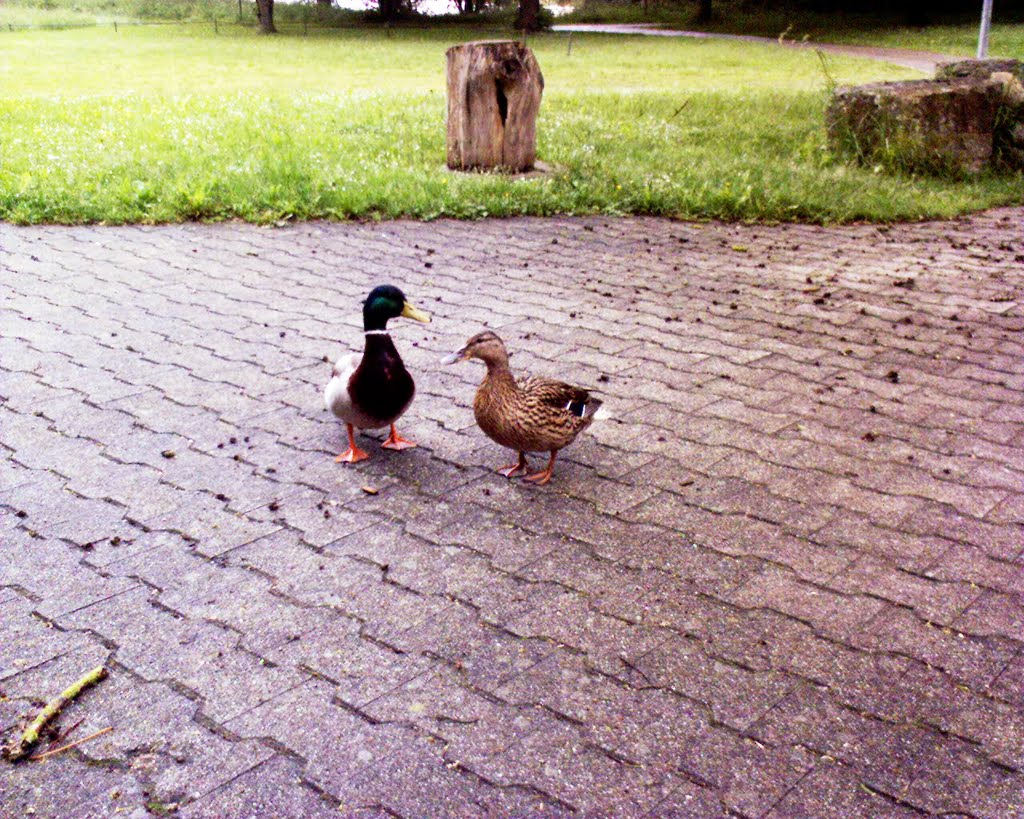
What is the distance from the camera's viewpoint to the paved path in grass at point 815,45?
24769 millimetres

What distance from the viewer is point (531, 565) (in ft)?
13.1

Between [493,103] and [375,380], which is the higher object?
[493,103]

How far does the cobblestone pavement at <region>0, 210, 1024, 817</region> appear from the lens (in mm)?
2965

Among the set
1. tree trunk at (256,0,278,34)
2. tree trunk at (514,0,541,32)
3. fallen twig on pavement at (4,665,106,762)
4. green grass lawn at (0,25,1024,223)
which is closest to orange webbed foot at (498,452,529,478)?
fallen twig on pavement at (4,665,106,762)

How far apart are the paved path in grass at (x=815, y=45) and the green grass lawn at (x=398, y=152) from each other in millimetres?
2679

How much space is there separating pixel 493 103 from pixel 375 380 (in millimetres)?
7010

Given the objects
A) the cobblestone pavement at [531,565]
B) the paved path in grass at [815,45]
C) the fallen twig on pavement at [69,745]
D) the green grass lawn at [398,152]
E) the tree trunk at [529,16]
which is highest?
the tree trunk at [529,16]

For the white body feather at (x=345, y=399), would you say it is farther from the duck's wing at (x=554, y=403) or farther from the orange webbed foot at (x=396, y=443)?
the duck's wing at (x=554, y=403)

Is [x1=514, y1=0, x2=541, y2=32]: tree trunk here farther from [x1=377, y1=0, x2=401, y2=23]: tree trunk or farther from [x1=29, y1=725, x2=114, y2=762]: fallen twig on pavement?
[x1=29, y1=725, x2=114, y2=762]: fallen twig on pavement

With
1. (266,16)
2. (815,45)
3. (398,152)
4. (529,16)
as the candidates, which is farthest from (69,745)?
(529,16)

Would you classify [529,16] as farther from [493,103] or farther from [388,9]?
[493,103]

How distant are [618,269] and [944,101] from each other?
5429mm

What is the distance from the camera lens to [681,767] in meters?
2.95

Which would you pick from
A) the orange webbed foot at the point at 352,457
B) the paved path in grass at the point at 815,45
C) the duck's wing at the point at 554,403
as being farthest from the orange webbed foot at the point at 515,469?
the paved path in grass at the point at 815,45
